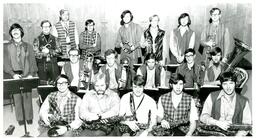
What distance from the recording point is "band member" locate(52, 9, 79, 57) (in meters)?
3.62

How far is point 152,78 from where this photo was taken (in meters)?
3.64

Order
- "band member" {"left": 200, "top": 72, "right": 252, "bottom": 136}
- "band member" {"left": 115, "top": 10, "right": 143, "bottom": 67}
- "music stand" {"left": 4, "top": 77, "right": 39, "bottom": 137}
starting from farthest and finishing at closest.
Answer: "band member" {"left": 115, "top": 10, "right": 143, "bottom": 67}, "band member" {"left": 200, "top": 72, "right": 252, "bottom": 136}, "music stand" {"left": 4, "top": 77, "right": 39, "bottom": 137}

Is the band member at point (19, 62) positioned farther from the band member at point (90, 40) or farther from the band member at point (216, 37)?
the band member at point (216, 37)

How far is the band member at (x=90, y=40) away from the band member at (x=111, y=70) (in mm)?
141

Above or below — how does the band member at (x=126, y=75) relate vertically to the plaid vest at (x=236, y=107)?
above

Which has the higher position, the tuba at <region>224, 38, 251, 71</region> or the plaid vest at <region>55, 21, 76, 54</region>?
the plaid vest at <region>55, 21, 76, 54</region>

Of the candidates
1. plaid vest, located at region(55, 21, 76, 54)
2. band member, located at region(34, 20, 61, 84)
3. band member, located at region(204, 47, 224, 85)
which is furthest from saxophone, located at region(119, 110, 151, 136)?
plaid vest, located at region(55, 21, 76, 54)

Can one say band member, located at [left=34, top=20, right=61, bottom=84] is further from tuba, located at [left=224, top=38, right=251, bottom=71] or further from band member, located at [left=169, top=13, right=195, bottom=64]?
tuba, located at [left=224, top=38, right=251, bottom=71]

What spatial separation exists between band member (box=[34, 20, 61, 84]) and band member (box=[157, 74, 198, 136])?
1.27 meters

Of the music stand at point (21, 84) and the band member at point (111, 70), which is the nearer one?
the music stand at point (21, 84)

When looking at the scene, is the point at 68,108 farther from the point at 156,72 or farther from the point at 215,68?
the point at 215,68

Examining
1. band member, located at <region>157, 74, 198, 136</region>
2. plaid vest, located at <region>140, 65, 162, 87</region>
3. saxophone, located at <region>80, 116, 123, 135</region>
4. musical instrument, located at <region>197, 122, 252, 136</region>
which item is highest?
plaid vest, located at <region>140, 65, 162, 87</region>

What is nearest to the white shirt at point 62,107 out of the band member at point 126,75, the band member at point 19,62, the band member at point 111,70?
the band member at point 19,62

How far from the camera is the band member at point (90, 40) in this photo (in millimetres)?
3613
